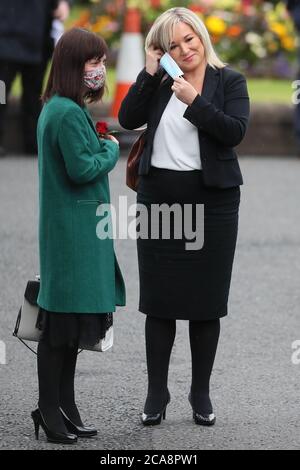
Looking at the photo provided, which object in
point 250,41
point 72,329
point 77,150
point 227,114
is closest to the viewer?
point 77,150

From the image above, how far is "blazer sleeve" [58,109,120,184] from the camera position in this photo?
175 inches

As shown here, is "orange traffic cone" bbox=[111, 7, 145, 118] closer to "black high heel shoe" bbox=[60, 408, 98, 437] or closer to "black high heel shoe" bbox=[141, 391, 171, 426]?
"black high heel shoe" bbox=[141, 391, 171, 426]

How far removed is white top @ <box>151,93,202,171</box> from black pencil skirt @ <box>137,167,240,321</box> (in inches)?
1.2

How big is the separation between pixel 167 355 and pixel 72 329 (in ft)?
1.79

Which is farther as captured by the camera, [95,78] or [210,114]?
[210,114]

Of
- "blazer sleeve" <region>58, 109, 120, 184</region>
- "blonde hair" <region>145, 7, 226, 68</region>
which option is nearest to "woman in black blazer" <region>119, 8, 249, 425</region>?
"blonde hair" <region>145, 7, 226, 68</region>

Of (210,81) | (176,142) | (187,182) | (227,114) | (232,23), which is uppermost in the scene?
(210,81)

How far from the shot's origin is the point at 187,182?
4.82 m

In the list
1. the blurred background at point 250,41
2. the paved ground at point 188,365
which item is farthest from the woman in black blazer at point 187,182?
the blurred background at point 250,41

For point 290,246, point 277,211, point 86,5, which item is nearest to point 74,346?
point 290,246

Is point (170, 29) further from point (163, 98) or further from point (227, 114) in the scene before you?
point (227, 114)

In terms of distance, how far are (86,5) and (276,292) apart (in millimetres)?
10832

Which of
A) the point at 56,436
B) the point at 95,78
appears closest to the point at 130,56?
the point at 95,78

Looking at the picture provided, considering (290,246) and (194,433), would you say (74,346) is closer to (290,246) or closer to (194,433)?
(194,433)
